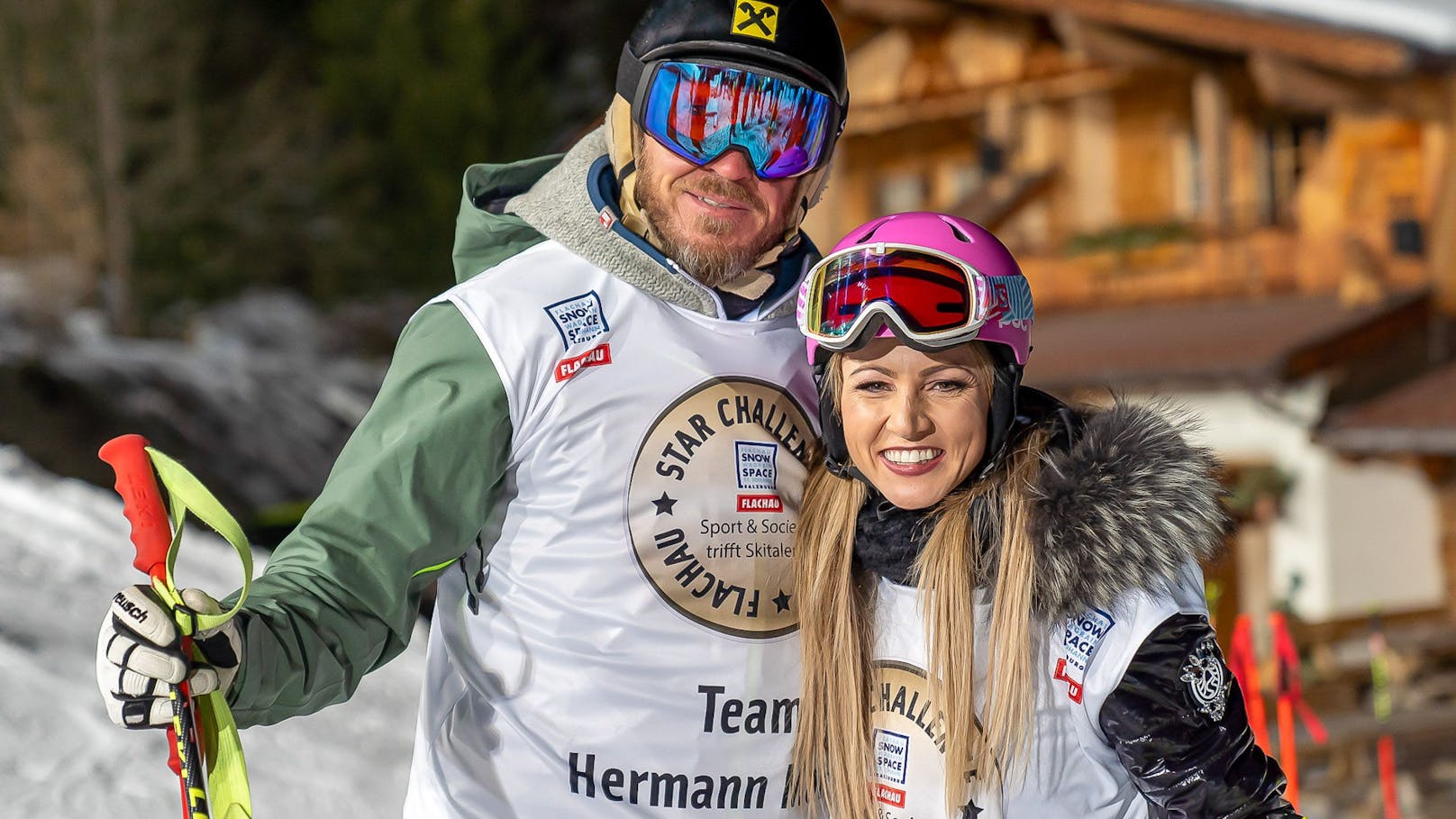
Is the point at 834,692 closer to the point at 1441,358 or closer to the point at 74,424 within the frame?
the point at 74,424

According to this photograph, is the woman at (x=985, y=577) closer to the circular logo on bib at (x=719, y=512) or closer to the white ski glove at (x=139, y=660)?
the circular logo on bib at (x=719, y=512)

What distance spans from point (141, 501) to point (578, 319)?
0.83 metres

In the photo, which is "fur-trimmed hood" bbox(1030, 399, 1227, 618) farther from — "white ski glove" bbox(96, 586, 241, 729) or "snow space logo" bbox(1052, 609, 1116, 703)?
"white ski glove" bbox(96, 586, 241, 729)

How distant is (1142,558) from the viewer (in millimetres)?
2305

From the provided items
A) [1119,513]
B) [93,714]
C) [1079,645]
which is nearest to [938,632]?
[1079,645]

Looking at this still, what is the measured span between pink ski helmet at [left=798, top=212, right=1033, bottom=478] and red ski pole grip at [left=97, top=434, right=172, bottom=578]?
3.48 feet

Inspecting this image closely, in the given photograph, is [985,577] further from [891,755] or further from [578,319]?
[578,319]

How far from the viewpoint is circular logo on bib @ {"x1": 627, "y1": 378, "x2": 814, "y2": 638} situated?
98.7 inches

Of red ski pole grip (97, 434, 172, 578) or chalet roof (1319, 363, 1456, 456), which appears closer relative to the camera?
red ski pole grip (97, 434, 172, 578)

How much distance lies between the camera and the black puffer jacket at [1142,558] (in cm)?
221

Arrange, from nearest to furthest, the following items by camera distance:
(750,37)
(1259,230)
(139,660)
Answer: (139,660) → (750,37) → (1259,230)

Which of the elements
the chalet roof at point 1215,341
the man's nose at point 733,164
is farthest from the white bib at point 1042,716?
the chalet roof at point 1215,341

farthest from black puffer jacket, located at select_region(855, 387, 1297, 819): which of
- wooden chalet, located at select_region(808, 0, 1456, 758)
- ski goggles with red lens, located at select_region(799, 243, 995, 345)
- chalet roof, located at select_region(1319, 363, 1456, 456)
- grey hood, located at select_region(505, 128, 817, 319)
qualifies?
→ chalet roof, located at select_region(1319, 363, 1456, 456)

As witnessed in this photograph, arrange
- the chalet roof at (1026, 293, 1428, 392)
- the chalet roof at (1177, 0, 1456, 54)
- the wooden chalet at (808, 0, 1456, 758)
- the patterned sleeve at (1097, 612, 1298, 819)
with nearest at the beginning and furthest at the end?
1. the patterned sleeve at (1097, 612, 1298, 819)
2. the chalet roof at (1177, 0, 1456, 54)
3. the chalet roof at (1026, 293, 1428, 392)
4. the wooden chalet at (808, 0, 1456, 758)
